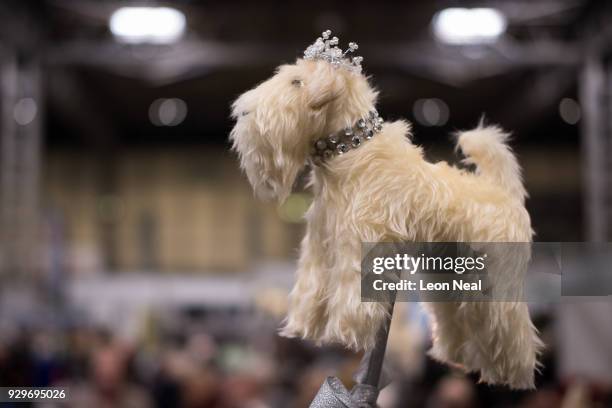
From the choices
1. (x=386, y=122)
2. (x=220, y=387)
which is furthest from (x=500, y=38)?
(x=386, y=122)

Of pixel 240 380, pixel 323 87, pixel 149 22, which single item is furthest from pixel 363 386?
pixel 149 22

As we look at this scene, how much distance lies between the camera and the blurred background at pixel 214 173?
1.71 meters

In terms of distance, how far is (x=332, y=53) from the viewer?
72 cm

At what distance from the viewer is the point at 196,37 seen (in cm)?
644

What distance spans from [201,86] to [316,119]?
27.2 feet

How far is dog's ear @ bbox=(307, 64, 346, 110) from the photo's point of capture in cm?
68

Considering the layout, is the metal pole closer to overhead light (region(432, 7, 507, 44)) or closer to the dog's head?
overhead light (region(432, 7, 507, 44))

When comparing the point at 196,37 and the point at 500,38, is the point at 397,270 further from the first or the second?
the point at 196,37

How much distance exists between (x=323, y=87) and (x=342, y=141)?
56 mm

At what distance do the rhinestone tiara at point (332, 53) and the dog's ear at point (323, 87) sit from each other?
0.07ft

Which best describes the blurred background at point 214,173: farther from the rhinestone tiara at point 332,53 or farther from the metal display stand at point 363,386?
the metal display stand at point 363,386

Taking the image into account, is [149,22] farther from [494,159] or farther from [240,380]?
[494,159]

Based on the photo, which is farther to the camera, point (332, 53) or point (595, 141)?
point (595, 141)

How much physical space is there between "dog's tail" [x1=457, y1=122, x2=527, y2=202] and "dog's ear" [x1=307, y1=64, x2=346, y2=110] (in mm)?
164
